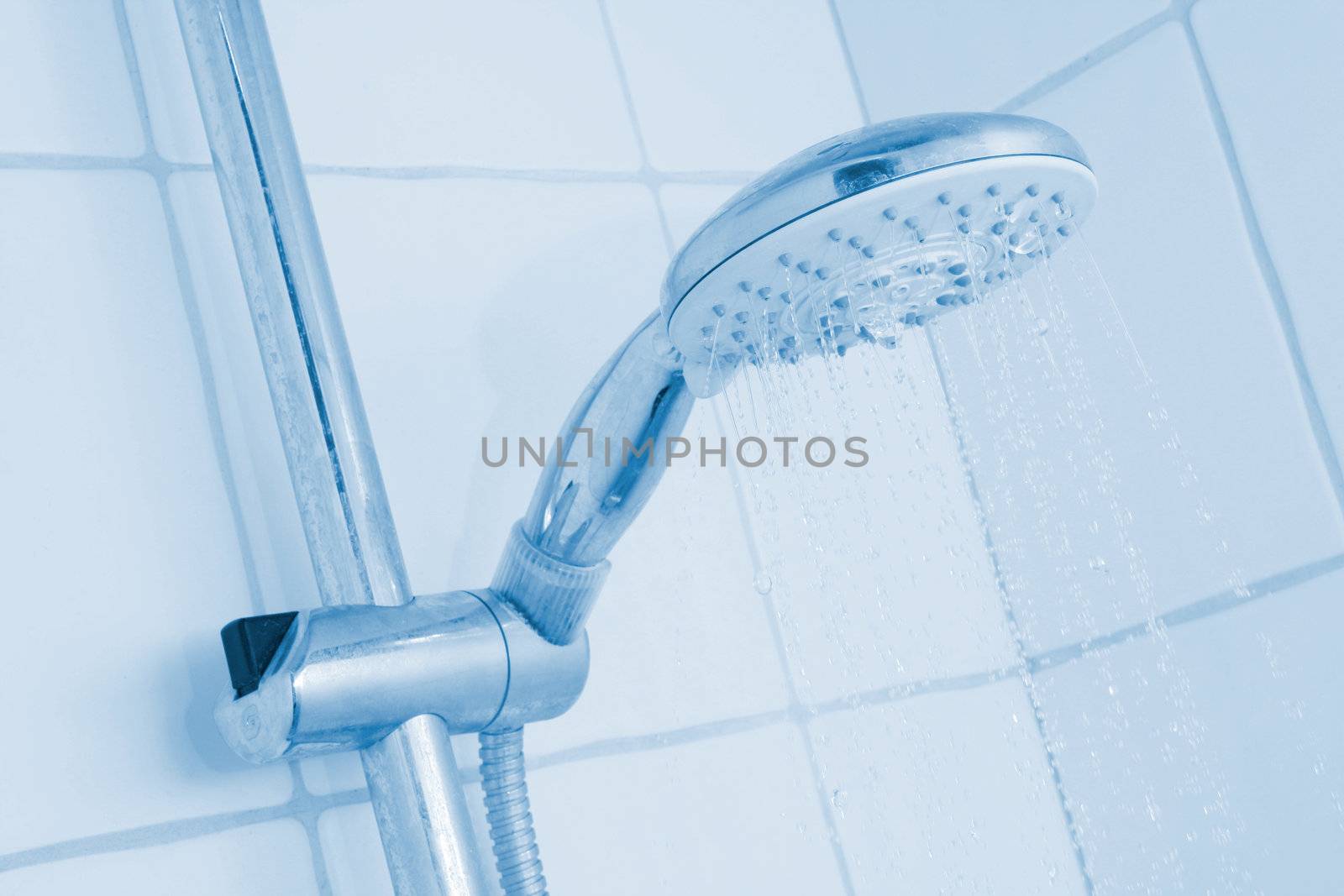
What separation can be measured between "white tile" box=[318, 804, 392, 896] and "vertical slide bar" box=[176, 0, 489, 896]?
45 millimetres

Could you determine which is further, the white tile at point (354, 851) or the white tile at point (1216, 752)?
the white tile at point (1216, 752)

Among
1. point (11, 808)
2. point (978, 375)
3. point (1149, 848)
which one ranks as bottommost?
point (1149, 848)

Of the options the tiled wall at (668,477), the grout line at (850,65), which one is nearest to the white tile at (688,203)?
the tiled wall at (668,477)

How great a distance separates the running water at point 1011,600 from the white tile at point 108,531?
22cm

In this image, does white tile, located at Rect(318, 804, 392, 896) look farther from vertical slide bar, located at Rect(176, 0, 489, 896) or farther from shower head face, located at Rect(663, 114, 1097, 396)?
shower head face, located at Rect(663, 114, 1097, 396)

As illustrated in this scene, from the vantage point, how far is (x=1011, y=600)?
0.69m

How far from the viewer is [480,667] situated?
17.3 inches

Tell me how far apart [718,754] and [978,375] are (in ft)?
0.80

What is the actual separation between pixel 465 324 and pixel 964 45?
0.31 meters

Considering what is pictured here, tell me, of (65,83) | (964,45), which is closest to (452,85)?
(65,83)

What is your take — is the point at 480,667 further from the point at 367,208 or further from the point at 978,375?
the point at 978,375

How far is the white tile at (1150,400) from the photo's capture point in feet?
1.94

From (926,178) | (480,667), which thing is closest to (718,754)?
(480,667)

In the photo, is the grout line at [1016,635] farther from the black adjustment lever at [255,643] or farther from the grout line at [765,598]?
the black adjustment lever at [255,643]
